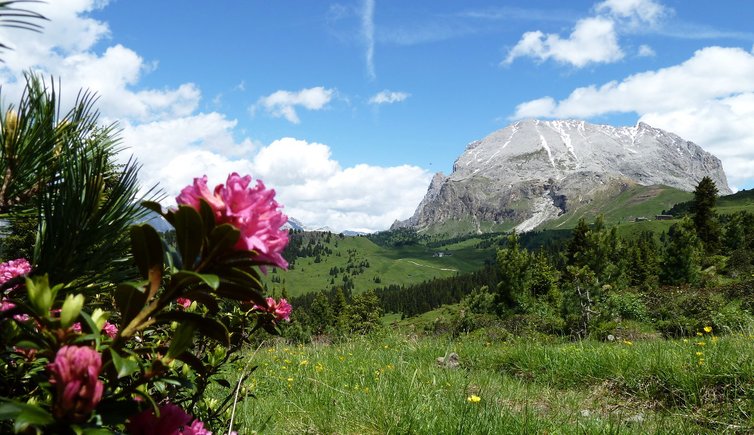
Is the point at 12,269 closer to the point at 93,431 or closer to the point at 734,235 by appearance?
the point at 93,431

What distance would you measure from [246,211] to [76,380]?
51cm

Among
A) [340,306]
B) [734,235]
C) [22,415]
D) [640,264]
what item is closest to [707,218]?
[734,235]

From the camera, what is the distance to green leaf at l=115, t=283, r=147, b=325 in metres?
1.12

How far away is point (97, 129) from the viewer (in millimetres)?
1808

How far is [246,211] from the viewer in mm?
1153

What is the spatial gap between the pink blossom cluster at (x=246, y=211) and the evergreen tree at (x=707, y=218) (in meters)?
61.1

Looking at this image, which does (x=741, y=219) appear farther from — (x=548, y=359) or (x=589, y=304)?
(x=548, y=359)

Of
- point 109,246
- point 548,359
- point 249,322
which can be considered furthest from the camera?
point 548,359

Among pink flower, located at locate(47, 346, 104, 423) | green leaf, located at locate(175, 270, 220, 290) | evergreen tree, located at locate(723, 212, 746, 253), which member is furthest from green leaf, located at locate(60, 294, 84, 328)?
evergreen tree, located at locate(723, 212, 746, 253)

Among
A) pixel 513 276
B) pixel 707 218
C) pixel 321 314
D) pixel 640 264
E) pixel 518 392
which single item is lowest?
pixel 321 314

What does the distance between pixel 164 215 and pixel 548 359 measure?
6.91m

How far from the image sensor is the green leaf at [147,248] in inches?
45.2

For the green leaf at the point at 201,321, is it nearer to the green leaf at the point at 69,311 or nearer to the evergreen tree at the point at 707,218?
the green leaf at the point at 69,311

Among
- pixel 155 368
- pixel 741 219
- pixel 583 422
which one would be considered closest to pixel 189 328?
pixel 155 368
